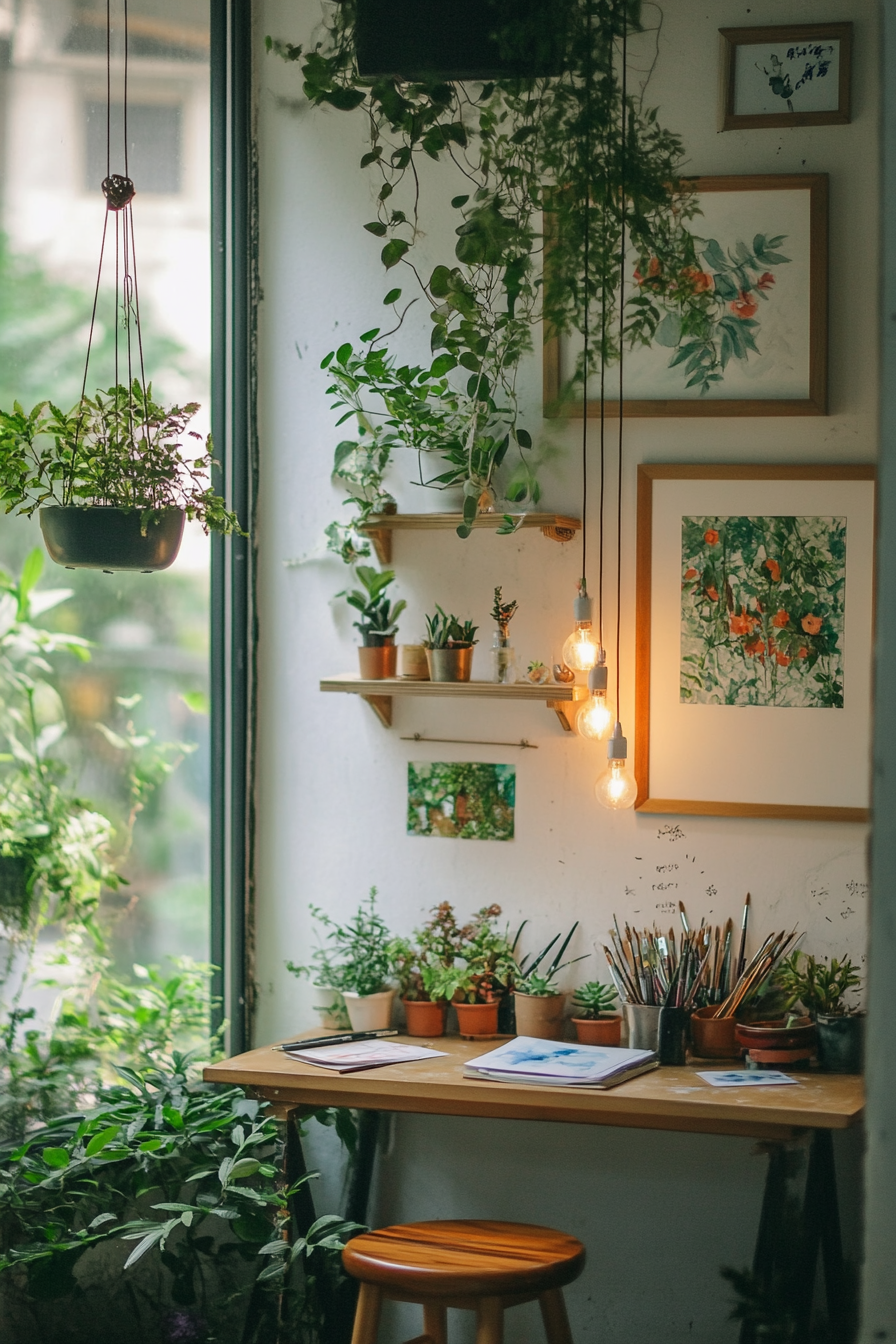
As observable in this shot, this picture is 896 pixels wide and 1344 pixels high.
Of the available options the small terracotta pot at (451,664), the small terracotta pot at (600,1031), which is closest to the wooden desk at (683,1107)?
the small terracotta pot at (600,1031)

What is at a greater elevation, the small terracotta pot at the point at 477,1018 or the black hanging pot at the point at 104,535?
the black hanging pot at the point at 104,535

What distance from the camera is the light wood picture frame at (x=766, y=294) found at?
113 inches

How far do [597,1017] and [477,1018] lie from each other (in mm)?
272

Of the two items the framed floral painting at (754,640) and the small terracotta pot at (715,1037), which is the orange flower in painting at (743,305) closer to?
the framed floral painting at (754,640)

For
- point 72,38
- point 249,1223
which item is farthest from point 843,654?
point 72,38

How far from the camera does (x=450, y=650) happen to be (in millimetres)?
2934

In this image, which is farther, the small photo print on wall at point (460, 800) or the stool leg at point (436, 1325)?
the small photo print on wall at point (460, 800)

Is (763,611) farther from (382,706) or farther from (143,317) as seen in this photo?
(143,317)

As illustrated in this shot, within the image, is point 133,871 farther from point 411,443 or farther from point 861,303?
point 861,303

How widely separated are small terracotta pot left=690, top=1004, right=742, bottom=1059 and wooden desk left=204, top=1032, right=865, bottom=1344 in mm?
45

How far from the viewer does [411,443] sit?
298 centimetres

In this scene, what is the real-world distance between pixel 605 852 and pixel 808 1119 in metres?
0.81

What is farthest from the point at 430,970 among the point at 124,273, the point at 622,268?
the point at 124,273

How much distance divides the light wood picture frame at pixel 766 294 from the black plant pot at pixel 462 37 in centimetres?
41
